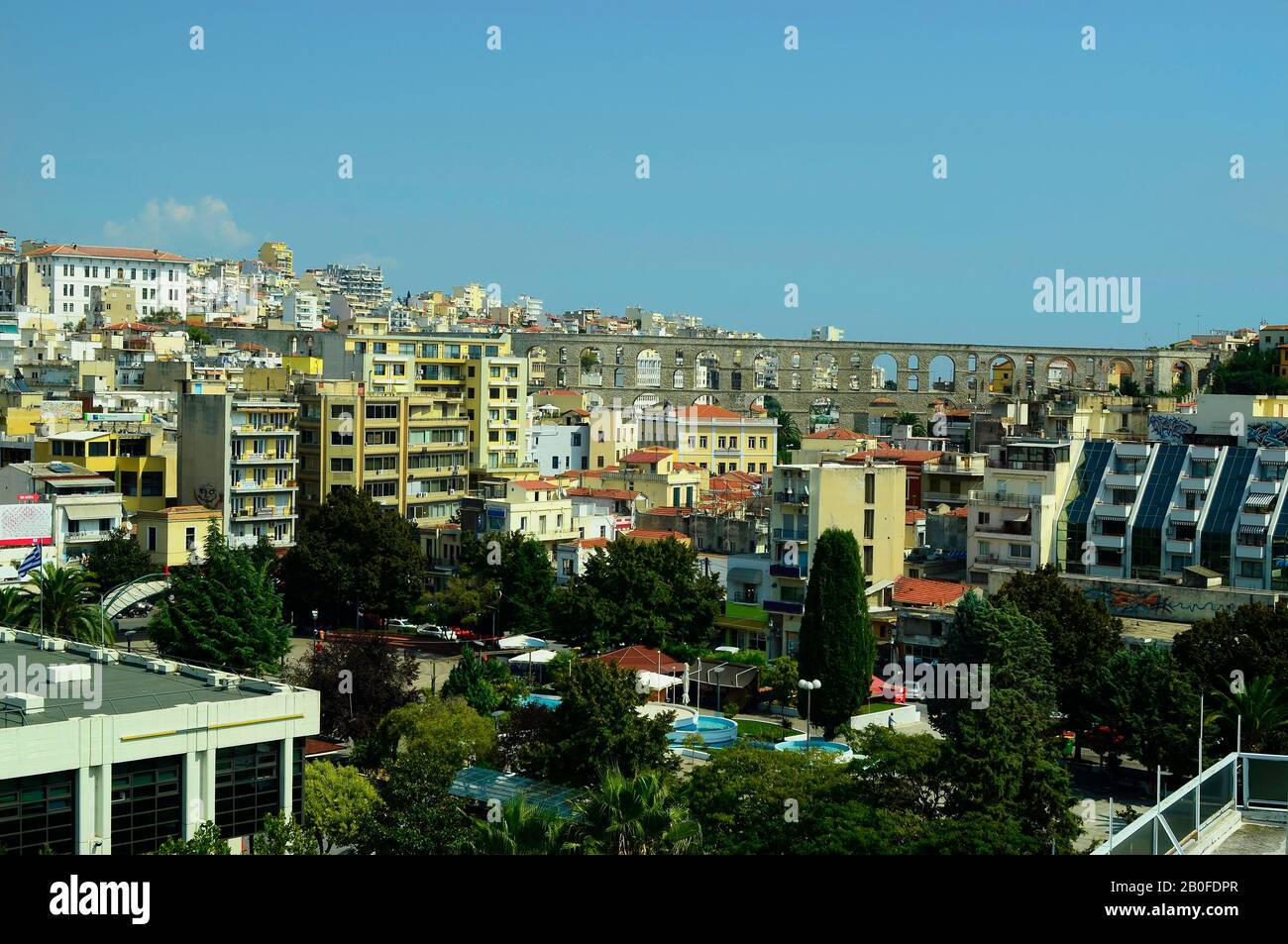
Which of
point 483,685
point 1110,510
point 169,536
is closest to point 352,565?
point 169,536

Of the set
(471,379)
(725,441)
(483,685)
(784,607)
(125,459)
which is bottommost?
(483,685)

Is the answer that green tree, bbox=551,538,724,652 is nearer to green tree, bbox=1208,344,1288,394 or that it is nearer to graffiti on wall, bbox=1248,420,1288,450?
graffiti on wall, bbox=1248,420,1288,450

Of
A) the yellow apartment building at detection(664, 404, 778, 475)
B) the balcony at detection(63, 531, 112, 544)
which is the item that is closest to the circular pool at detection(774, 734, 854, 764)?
the balcony at detection(63, 531, 112, 544)

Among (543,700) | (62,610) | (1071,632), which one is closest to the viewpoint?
(62,610)

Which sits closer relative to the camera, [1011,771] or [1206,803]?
[1206,803]

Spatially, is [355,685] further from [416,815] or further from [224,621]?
[416,815]

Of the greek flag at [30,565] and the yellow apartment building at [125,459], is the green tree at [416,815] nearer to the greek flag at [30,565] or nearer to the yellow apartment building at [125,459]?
the greek flag at [30,565]

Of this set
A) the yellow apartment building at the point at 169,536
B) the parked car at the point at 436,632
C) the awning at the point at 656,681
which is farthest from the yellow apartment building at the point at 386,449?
the awning at the point at 656,681
